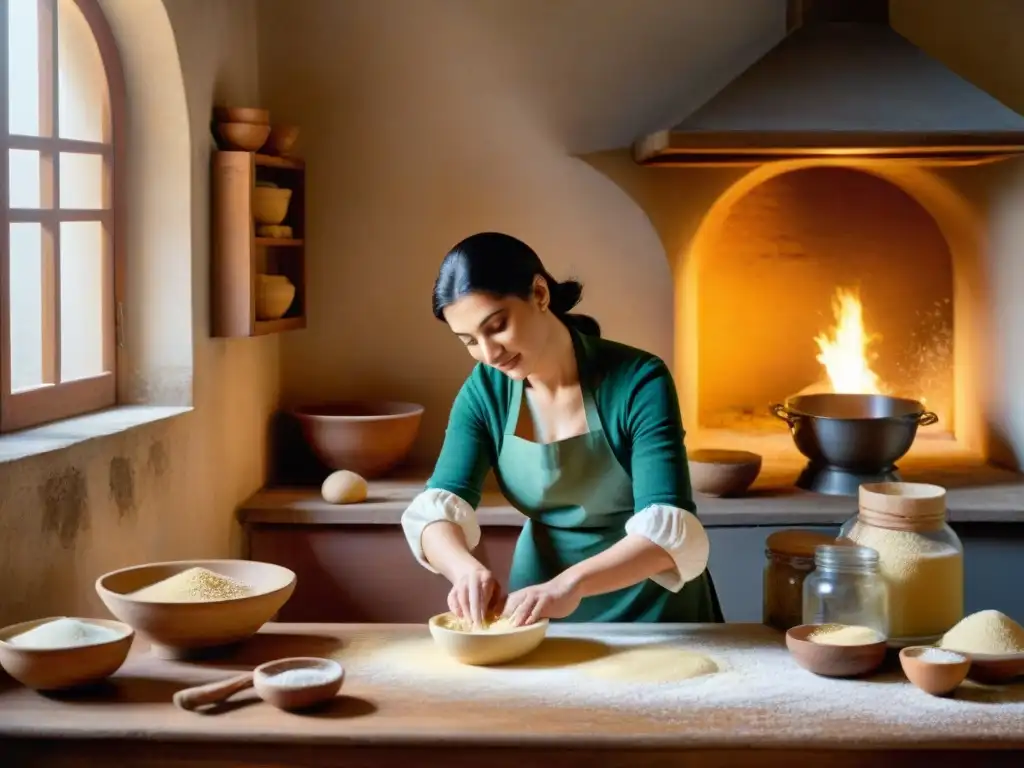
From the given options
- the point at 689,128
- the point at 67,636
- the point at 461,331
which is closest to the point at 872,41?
the point at 689,128

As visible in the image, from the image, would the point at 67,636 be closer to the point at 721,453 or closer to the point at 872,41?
the point at 721,453

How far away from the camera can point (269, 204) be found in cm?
316

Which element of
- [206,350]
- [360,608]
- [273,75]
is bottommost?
[360,608]

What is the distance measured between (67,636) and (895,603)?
115 centimetres

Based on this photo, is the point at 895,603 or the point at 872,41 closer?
the point at 895,603

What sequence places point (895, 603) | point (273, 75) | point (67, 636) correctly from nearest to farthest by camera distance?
point (67, 636), point (895, 603), point (273, 75)

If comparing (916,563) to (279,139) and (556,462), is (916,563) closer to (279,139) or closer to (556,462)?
(556,462)

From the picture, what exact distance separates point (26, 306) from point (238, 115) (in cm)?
84

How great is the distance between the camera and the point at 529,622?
1860 mm

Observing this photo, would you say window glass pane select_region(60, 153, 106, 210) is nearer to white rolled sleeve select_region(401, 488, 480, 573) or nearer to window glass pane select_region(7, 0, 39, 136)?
window glass pane select_region(7, 0, 39, 136)

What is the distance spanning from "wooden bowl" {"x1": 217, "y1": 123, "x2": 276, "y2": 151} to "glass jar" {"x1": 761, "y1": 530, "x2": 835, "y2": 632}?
1.65m

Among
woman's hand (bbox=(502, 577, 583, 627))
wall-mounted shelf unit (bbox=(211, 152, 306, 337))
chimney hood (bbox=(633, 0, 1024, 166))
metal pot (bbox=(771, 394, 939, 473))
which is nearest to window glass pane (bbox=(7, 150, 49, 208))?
wall-mounted shelf unit (bbox=(211, 152, 306, 337))

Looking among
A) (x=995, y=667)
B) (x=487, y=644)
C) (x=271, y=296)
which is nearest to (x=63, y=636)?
(x=487, y=644)

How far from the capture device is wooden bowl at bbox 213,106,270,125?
2.99 meters
